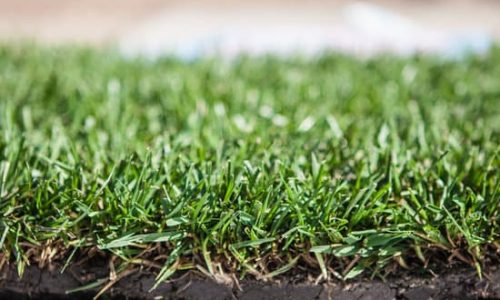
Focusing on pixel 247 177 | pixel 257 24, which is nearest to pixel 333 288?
pixel 247 177

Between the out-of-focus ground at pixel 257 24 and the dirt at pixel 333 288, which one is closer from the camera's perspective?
the dirt at pixel 333 288

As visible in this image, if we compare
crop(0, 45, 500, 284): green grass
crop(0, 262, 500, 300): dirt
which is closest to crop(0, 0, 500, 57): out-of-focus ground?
crop(0, 45, 500, 284): green grass

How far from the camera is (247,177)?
6.16ft

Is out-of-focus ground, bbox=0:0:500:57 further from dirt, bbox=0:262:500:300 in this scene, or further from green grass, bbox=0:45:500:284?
dirt, bbox=0:262:500:300

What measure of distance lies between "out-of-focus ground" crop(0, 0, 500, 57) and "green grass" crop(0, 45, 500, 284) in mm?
1256

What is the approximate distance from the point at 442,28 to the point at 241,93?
2222 mm

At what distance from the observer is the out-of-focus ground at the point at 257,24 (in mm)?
4297

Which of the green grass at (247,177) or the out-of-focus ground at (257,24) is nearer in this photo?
Answer: the green grass at (247,177)

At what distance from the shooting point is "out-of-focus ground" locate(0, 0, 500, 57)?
4.30 metres

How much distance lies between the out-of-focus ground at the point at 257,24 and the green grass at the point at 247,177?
126cm

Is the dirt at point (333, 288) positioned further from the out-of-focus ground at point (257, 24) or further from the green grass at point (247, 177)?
the out-of-focus ground at point (257, 24)

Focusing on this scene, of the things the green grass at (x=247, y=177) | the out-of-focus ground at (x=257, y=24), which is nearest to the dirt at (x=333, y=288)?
the green grass at (x=247, y=177)

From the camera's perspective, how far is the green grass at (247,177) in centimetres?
174

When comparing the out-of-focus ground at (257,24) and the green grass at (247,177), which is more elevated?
the green grass at (247,177)
